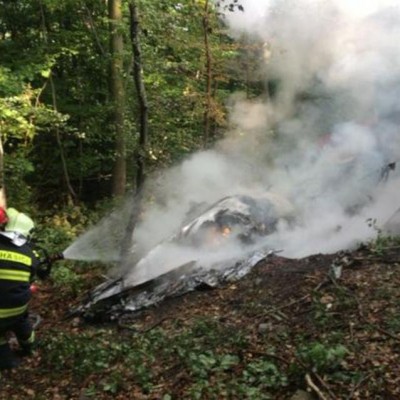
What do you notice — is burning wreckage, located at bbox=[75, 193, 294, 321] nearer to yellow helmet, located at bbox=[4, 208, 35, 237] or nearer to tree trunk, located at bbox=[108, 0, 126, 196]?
yellow helmet, located at bbox=[4, 208, 35, 237]

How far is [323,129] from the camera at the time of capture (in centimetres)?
1547

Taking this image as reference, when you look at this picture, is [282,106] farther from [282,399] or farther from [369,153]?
[282,399]

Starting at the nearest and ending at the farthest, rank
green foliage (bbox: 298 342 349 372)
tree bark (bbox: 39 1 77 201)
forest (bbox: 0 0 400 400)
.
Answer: green foliage (bbox: 298 342 349 372) < forest (bbox: 0 0 400 400) < tree bark (bbox: 39 1 77 201)

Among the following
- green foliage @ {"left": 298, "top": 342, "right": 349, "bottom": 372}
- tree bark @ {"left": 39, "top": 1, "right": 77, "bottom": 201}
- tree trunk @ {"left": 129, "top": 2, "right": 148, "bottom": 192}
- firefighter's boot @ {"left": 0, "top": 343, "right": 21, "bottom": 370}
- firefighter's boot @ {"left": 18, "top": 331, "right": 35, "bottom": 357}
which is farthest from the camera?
tree bark @ {"left": 39, "top": 1, "right": 77, "bottom": 201}

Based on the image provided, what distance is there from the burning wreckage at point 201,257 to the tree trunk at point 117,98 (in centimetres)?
426

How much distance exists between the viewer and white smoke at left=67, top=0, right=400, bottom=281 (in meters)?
9.76

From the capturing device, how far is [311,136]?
1575 centimetres

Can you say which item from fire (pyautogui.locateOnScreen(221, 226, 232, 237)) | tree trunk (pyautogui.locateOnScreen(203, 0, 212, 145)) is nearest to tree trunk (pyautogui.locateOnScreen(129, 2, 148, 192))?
fire (pyautogui.locateOnScreen(221, 226, 232, 237))

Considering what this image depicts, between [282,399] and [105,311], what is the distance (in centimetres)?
367

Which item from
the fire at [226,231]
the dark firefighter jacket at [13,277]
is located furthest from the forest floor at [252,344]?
the fire at [226,231]

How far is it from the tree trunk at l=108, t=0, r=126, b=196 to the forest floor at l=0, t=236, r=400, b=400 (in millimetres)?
6098

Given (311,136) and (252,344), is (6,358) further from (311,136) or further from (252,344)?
(311,136)

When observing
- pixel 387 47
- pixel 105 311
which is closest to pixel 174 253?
pixel 105 311

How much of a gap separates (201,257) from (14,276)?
3689mm
